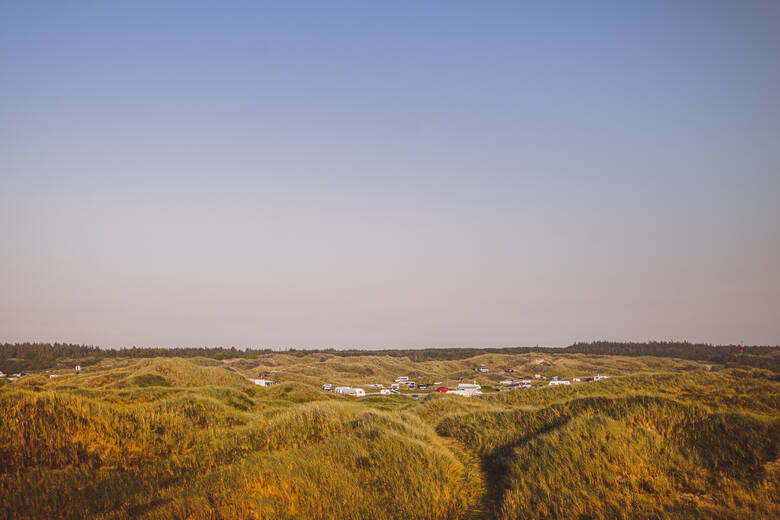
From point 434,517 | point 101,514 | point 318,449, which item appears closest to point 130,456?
point 101,514

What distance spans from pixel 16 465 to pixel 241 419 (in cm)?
1123

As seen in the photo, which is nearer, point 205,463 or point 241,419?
point 205,463

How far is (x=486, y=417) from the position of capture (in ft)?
59.5

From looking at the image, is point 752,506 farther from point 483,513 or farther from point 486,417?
point 486,417

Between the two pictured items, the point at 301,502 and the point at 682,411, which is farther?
the point at 682,411

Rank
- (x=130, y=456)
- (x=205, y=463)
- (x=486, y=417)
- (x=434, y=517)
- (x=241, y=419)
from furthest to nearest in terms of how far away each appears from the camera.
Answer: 1. (x=241, y=419)
2. (x=486, y=417)
3. (x=130, y=456)
4. (x=205, y=463)
5. (x=434, y=517)

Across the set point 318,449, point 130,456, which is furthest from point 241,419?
point 318,449

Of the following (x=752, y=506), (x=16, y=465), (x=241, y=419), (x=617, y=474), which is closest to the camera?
(x=752, y=506)

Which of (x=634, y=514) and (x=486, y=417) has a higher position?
(x=634, y=514)

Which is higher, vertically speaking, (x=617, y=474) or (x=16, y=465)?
(x=617, y=474)

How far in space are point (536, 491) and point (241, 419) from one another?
18217 mm

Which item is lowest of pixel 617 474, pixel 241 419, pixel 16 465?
pixel 241 419

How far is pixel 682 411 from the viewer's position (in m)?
11.9

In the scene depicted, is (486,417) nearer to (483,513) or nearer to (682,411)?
(682,411)
